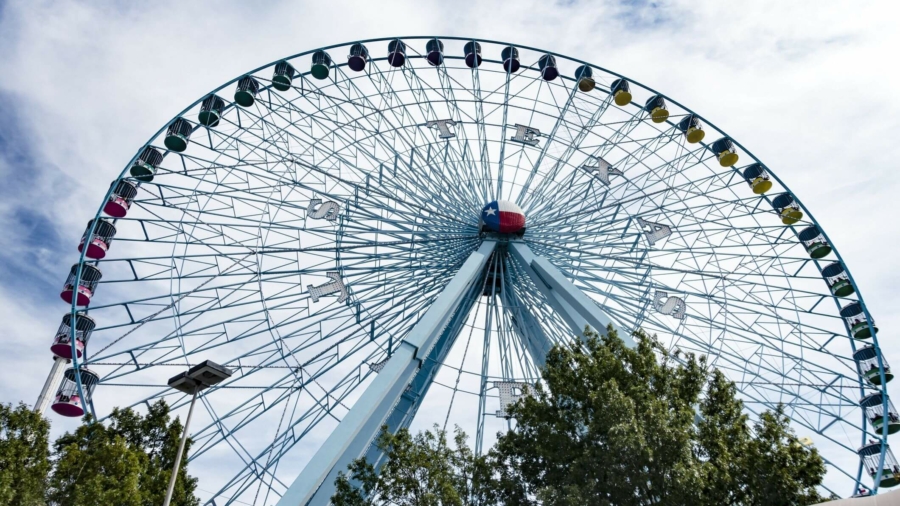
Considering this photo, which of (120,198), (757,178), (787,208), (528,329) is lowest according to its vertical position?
(120,198)

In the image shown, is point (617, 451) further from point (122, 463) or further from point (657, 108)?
point (657, 108)

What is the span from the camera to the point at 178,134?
20.0 metres

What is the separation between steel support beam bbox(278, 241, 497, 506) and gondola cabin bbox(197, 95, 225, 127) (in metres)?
9.07

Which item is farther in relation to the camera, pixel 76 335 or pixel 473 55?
pixel 473 55

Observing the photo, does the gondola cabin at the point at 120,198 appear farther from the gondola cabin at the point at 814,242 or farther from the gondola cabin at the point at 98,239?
the gondola cabin at the point at 814,242

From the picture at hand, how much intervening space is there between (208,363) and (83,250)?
382 inches

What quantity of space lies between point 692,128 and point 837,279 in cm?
645

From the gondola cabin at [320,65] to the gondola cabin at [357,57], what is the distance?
715 mm

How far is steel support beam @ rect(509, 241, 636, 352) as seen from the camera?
16344mm

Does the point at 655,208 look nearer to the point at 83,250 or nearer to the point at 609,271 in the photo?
the point at 609,271

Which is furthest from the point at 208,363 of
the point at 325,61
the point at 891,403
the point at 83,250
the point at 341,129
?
the point at 891,403

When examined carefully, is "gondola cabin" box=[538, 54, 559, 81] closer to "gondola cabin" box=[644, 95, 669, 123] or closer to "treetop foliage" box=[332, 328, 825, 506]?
"gondola cabin" box=[644, 95, 669, 123]

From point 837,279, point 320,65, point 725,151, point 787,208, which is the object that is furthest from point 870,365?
point 320,65

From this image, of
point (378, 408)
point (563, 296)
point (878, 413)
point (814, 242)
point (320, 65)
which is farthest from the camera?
point (320, 65)
